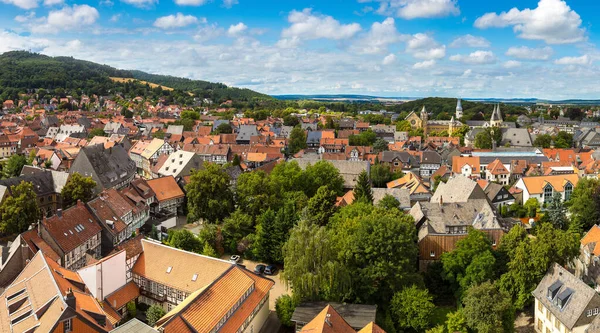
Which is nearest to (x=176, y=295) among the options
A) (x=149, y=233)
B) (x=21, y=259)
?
(x=21, y=259)

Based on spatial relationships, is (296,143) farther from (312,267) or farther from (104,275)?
(104,275)

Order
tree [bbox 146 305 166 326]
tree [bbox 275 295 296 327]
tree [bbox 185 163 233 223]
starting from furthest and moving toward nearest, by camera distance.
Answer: tree [bbox 185 163 233 223] < tree [bbox 275 295 296 327] < tree [bbox 146 305 166 326]

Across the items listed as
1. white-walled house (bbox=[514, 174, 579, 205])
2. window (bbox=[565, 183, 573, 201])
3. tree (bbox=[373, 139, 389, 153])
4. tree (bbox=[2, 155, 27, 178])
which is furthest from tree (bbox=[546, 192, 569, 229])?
tree (bbox=[2, 155, 27, 178])

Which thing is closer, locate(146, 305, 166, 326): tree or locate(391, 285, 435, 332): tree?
locate(146, 305, 166, 326): tree

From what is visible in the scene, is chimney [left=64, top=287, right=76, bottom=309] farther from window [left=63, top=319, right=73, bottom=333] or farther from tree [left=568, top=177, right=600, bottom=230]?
tree [left=568, top=177, right=600, bottom=230]

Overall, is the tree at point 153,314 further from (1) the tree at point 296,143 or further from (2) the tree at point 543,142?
(2) the tree at point 543,142

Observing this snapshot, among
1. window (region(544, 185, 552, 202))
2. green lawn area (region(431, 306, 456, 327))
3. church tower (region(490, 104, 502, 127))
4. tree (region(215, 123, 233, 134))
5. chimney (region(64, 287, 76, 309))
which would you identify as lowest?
green lawn area (region(431, 306, 456, 327))

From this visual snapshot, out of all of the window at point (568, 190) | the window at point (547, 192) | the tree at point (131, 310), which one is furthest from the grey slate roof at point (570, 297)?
the tree at point (131, 310)
